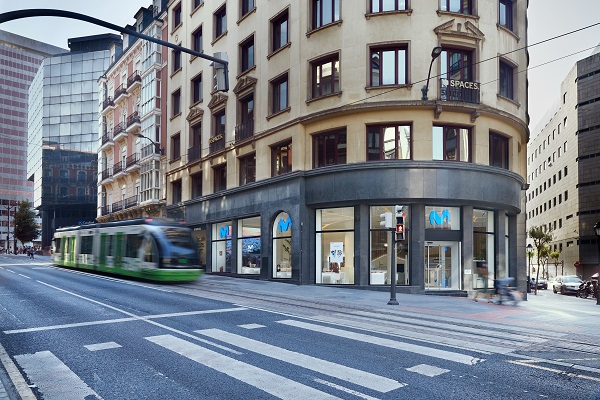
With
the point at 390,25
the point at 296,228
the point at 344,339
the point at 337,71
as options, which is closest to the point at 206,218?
the point at 296,228

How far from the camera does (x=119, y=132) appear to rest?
163ft

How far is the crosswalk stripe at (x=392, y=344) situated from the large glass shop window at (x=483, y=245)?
13.3m

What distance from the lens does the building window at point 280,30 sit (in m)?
26.1

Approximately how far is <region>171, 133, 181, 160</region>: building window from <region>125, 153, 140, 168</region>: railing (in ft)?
25.3

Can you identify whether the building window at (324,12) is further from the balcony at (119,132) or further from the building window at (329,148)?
the balcony at (119,132)

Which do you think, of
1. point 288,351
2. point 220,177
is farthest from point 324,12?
point 288,351

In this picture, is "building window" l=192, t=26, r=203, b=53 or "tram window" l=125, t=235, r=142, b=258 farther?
"building window" l=192, t=26, r=203, b=53

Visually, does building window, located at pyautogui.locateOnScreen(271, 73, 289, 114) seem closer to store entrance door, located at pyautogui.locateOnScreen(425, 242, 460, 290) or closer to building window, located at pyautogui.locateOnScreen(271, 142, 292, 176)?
building window, located at pyautogui.locateOnScreen(271, 142, 292, 176)

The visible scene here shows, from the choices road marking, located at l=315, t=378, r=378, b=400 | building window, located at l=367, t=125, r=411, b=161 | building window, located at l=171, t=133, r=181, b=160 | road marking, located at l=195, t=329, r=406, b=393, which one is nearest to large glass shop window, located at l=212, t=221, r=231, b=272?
building window, located at l=171, t=133, r=181, b=160

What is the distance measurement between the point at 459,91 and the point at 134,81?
1293 inches

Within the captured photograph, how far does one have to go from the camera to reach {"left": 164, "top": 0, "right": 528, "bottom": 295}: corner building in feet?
70.2

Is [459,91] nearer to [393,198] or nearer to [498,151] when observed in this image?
[498,151]

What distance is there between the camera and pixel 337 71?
23.1m

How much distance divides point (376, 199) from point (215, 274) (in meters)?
14.1
